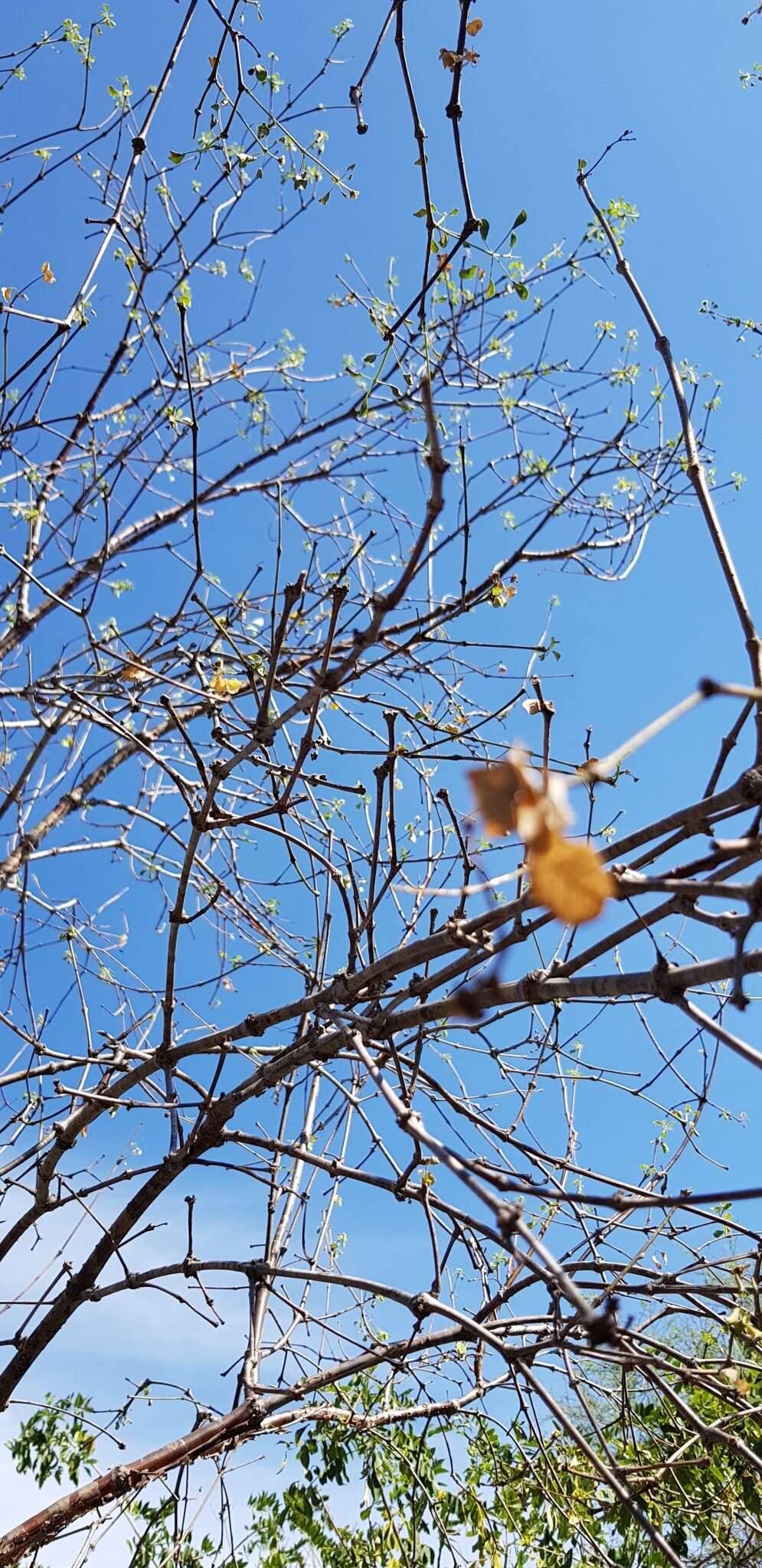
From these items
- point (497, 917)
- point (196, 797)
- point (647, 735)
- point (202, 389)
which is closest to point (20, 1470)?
point (196, 797)

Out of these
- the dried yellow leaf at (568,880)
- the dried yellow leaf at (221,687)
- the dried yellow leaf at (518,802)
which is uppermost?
the dried yellow leaf at (221,687)

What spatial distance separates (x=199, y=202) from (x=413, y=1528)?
3053 millimetres

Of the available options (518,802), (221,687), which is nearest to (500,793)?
(518,802)

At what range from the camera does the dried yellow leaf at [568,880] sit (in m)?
0.34

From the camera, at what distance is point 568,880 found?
347mm

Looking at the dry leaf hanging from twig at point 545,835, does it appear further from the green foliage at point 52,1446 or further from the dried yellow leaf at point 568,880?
the green foliage at point 52,1446

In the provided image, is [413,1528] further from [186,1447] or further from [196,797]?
[196,797]

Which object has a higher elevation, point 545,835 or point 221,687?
point 221,687

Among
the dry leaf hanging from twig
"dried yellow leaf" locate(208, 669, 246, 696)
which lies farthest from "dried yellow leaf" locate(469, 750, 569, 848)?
"dried yellow leaf" locate(208, 669, 246, 696)

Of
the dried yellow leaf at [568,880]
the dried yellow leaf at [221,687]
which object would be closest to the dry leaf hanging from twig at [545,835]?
the dried yellow leaf at [568,880]

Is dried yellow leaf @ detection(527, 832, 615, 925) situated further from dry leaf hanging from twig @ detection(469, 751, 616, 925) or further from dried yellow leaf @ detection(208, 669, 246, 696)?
dried yellow leaf @ detection(208, 669, 246, 696)

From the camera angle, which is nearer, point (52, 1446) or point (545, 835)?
point (545, 835)

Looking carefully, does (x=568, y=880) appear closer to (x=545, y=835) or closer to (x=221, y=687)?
(x=545, y=835)

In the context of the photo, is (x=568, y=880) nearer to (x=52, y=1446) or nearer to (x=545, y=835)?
(x=545, y=835)
